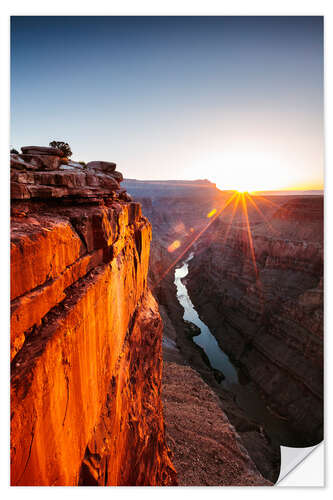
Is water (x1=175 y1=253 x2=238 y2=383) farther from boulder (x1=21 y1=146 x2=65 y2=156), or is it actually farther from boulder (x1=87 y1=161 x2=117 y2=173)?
boulder (x1=21 y1=146 x2=65 y2=156)

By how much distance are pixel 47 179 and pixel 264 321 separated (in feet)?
75.7

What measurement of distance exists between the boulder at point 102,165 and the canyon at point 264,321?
534cm

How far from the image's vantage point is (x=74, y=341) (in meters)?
2.54

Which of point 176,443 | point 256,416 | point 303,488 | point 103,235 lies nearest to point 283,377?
point 256,416

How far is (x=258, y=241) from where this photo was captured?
28.4 m

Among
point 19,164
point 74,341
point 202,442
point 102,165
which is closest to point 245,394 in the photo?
point 202,442

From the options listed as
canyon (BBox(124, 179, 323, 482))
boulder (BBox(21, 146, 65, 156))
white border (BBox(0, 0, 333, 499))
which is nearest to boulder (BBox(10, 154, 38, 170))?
white border (BBox(0, 0, 333, 499))

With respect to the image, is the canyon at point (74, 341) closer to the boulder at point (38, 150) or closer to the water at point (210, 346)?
the boulder at point (38, 150)

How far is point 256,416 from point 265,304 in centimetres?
1012

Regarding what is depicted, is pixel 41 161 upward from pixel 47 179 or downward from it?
upward

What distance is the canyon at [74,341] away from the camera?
1969 mm

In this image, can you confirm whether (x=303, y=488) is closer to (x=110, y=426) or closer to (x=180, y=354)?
(x=110, y=426)
